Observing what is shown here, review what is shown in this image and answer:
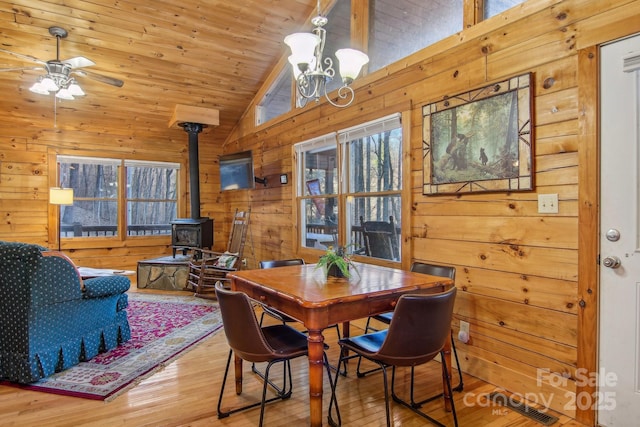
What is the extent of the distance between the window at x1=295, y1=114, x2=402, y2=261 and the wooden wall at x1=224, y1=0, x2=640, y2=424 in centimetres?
30

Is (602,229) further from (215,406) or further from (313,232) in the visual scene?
(313,232)

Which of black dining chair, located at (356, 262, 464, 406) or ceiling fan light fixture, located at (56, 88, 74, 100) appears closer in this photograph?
black dining chair, located at (356, 262, 464, 406)

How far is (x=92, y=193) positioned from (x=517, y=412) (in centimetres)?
677

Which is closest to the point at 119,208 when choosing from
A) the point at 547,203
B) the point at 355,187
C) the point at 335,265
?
the point at 355,187

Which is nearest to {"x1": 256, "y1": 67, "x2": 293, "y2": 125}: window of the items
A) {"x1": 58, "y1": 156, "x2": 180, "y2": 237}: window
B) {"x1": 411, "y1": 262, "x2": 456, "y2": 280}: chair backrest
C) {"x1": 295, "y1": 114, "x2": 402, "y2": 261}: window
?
{"x1": 295, "y1": 114, "x2": 402, "y2": 261}: window

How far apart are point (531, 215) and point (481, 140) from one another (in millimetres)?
614

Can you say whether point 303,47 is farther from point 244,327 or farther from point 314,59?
point 244,327

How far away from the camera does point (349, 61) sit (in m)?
2.43

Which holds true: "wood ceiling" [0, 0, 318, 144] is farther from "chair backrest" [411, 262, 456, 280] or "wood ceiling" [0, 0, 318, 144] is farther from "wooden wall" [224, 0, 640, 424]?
"chair backrest" [411, 262, 456, 280]

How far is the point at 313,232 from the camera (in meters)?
4.82

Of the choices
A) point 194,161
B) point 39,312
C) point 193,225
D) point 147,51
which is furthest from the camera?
point 194,161

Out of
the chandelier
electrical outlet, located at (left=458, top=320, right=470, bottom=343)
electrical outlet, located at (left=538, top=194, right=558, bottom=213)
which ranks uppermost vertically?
the chandelier

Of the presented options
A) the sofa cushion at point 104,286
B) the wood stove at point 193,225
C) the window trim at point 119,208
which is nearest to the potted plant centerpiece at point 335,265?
the sofa cushion at point 104,286

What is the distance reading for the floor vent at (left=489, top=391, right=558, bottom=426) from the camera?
83.8 inches
